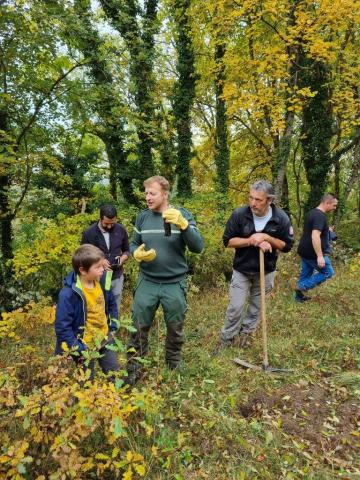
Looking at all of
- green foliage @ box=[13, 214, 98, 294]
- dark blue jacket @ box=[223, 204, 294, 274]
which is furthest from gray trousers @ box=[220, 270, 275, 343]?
green foliage @ box=[13, 214, 98, 294]

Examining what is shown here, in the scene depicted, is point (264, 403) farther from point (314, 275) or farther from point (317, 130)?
point (317, 130)

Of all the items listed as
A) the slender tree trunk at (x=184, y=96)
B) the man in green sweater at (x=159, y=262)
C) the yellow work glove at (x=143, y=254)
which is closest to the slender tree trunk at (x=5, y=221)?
the man in green sweater at (x=159, y=262)

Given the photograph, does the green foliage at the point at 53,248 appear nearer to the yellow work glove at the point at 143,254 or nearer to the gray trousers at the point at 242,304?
the gray trousers at the point at 242,304

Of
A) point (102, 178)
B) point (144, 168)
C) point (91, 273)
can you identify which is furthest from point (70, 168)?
point (91, 273)

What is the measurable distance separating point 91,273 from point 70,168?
366 inches

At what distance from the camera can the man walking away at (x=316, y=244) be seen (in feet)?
19.4

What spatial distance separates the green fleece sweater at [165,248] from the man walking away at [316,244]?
10.1ft

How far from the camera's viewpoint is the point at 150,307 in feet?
11.9

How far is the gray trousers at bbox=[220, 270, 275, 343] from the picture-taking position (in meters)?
4.49

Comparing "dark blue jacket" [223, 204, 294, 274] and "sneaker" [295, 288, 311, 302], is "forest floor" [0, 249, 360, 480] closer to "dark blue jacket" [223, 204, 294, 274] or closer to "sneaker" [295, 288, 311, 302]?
"sneaker" [295, 288, 311, 302]

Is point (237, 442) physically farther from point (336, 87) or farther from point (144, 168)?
point (336, 87)

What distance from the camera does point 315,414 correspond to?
3.49 meters

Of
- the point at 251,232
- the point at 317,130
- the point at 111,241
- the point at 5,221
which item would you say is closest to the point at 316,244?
the point at 251,232

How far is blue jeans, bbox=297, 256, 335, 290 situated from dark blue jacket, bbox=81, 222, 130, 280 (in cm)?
317
